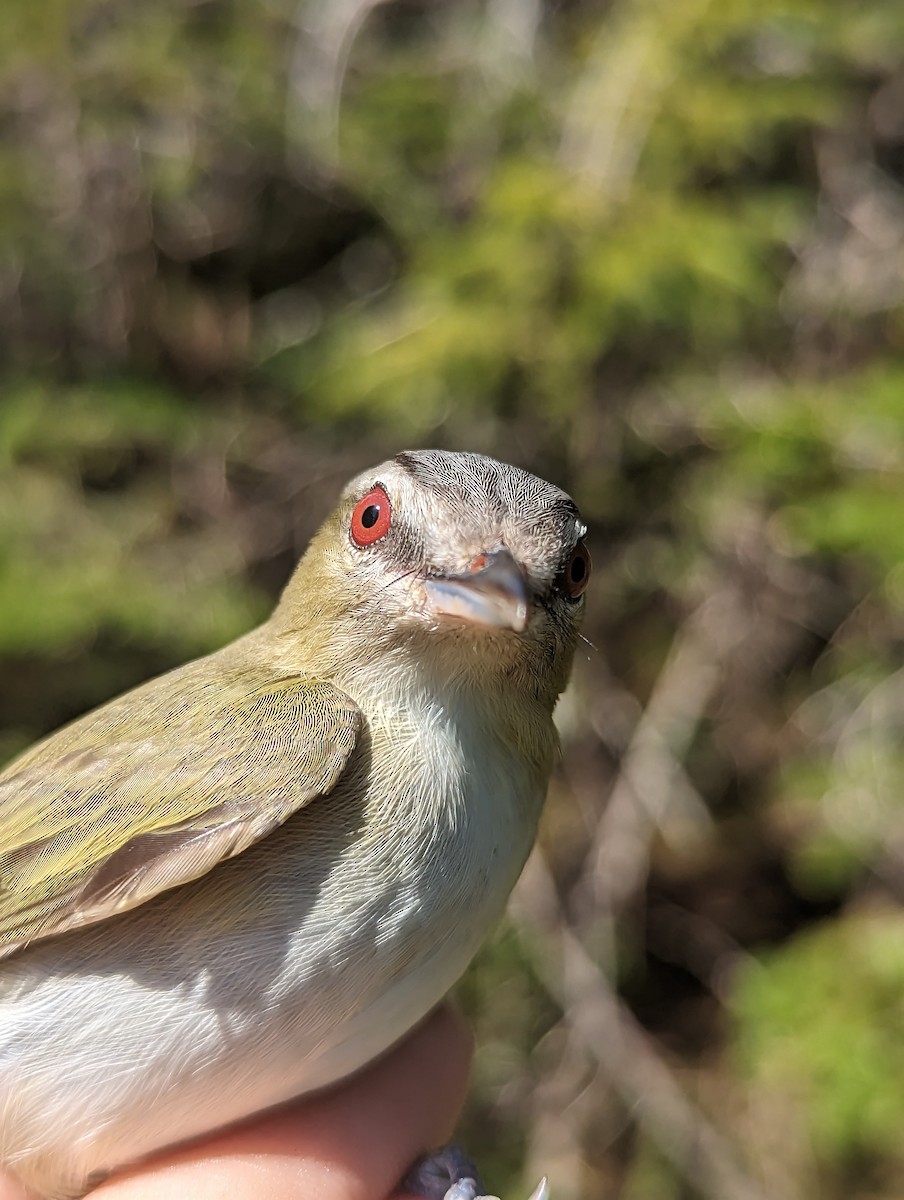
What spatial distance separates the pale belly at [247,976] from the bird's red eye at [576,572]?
0.40m

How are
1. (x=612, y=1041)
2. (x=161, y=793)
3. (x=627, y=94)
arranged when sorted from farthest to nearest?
1. (x=627, y=94)
2. (x=612, y=1041)
3. (x=161, y=793)

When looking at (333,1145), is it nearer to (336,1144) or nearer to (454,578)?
(336,1144)

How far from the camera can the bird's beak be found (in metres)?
1.82

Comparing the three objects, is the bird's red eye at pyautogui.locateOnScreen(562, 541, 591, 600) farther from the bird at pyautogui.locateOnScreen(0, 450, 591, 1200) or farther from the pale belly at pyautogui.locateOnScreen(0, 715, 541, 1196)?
the pale belly at pyautogui.locateOnScreen(0, 715, 541, 1196)

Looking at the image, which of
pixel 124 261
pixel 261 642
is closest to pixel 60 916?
pixel 261 642

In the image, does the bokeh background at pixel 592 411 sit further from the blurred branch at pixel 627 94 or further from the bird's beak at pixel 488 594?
the bird's beak at pixel 488 594

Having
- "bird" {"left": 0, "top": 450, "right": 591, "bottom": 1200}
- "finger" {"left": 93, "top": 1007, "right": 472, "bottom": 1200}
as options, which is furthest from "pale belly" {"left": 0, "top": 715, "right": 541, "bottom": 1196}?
"finger" {"left": 93, "top": 1007, "right": 472, "bottom": 1200}

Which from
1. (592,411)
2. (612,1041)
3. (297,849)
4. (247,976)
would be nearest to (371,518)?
(297,849)

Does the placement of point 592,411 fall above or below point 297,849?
below

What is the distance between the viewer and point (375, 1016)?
195 cm

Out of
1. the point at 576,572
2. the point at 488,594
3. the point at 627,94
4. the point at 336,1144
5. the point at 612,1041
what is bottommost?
the point at 612,1041

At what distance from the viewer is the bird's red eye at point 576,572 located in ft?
6.84

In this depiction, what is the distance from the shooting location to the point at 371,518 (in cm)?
211

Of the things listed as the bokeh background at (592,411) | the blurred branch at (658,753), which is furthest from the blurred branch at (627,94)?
the blurred branch at (658,753)
